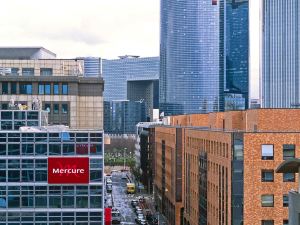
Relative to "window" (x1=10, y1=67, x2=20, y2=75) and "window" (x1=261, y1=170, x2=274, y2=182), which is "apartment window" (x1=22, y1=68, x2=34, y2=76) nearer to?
"window" (x1=10, y1=67, x2=20, y2=75)

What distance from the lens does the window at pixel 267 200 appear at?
56.7m

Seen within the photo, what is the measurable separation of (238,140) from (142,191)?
Answer: 363 ft

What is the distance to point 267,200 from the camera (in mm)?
56750

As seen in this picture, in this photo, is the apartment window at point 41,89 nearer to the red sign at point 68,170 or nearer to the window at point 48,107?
the window at point 48,107

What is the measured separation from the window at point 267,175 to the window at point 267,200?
148 centimetres

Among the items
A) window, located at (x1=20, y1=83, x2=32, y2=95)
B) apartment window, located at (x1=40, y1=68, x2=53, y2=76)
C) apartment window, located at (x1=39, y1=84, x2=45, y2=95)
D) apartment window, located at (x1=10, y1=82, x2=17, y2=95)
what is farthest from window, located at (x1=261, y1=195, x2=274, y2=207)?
apartment window, located at (x1=10, y1=82, x2=17, y2=95)

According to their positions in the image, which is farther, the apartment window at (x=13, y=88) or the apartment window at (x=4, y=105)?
the apartment window at (x=13, y=88)

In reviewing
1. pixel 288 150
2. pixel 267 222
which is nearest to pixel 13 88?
pixel 288 150

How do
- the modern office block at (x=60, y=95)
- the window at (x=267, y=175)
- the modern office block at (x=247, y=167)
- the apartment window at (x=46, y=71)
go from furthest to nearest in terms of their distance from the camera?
the apartment window at (x=46, y=71)
the modern office block at (x=60, y=95)
the window at (x=267, y=175)
the modern office block at (x=247, y=167)

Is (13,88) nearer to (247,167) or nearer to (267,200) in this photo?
(247,167)

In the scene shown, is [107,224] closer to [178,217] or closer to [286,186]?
[286,186]

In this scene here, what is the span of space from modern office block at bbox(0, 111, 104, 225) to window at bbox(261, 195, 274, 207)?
14354 mm

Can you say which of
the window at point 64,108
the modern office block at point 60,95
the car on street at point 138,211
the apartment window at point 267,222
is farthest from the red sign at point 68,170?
the car on street at point 138,211

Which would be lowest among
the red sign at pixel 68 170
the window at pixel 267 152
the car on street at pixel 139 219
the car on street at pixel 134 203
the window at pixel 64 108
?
the car on street at pixel 134 203
